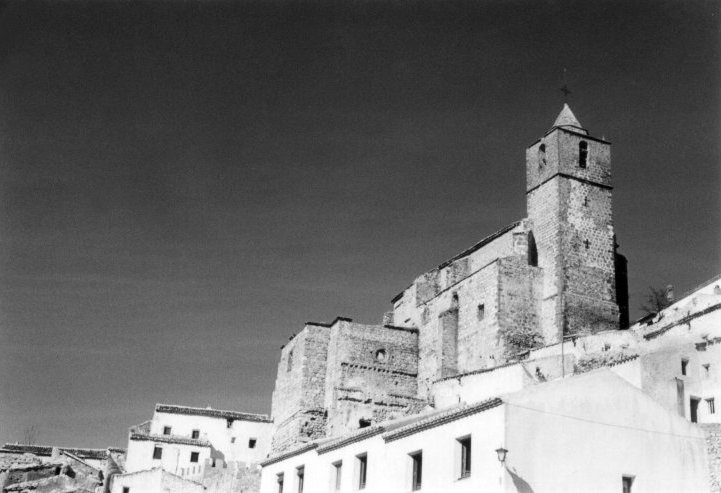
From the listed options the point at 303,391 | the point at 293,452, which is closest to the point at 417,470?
the point at 293,452

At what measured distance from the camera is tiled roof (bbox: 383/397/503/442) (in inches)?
893

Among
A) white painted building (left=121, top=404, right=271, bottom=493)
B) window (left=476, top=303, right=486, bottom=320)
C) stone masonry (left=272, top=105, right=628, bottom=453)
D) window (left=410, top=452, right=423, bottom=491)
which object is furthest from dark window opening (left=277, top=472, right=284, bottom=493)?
white painted building (left=121, top=404, right=271, bottom=493)

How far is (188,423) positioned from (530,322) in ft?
74.7

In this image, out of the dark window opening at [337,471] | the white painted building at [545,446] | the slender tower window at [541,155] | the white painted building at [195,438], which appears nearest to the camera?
the white painted building at [545,446]

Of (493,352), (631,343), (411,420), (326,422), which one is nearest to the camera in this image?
(411,420)

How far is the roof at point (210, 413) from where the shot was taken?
5634 centimetres

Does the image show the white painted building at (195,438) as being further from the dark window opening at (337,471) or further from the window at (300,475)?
the dark window opening at (337,471)

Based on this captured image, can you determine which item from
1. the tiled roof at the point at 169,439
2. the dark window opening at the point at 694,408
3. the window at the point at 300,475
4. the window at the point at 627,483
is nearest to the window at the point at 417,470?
the window at the point at 627,483

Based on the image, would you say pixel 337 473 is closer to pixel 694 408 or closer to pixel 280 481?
pixel 280 481

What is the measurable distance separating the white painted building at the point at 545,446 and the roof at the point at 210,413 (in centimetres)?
3061

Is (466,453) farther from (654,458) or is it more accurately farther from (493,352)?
(493,352)

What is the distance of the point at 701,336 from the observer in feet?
107

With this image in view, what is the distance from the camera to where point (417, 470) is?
24.9m

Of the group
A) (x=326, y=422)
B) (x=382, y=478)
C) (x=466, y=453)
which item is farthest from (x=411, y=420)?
(x=326, y=422)
